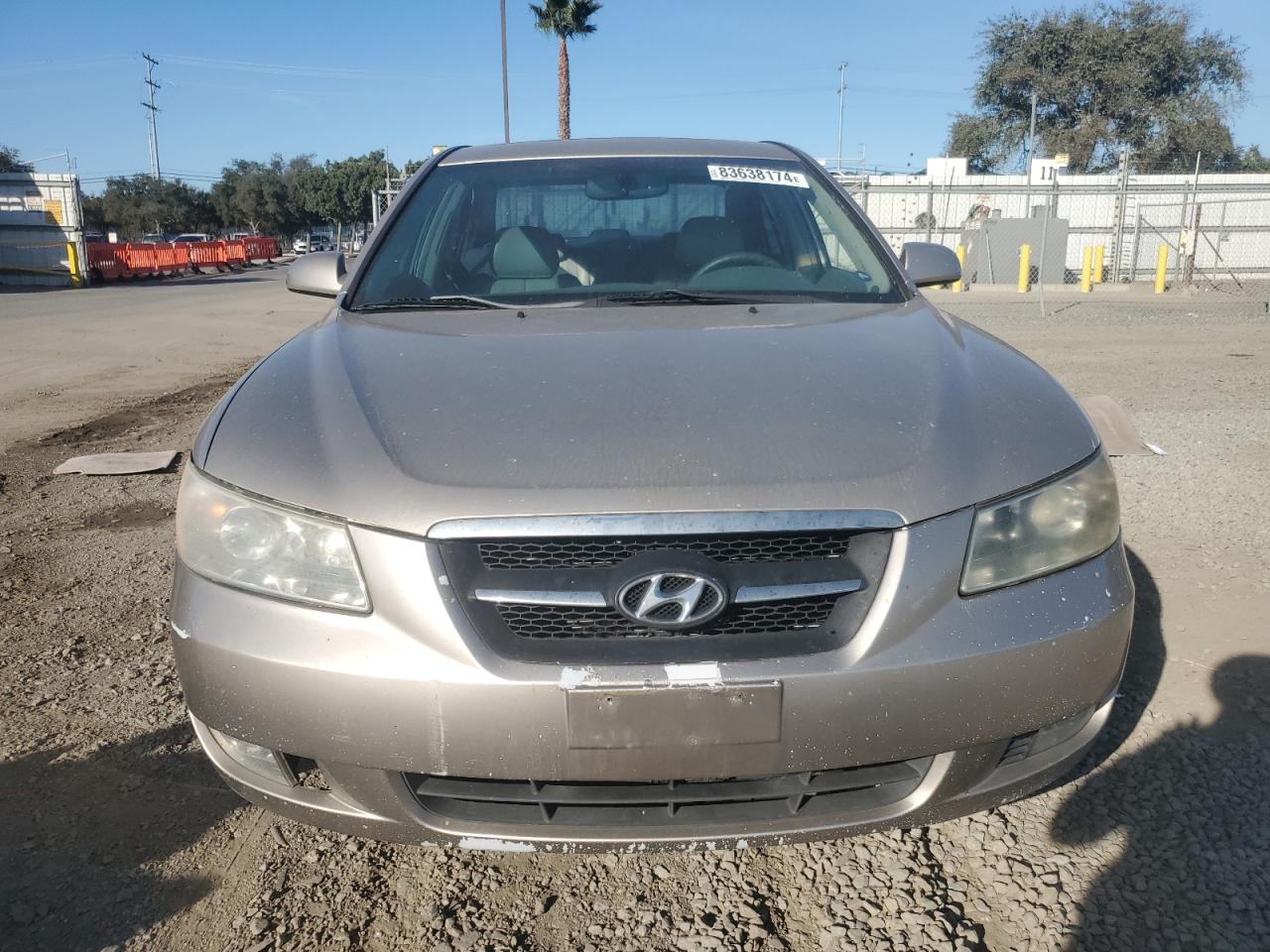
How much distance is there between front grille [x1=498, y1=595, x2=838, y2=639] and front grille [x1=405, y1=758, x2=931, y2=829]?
0.83 ft

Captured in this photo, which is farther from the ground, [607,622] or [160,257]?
[160,257]

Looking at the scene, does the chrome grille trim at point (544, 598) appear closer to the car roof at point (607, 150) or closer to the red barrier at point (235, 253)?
the car roof at point (607, 150)

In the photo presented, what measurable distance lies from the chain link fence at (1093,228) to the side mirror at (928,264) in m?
16.7

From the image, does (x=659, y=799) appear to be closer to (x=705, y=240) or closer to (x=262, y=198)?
(x=705, y=240)

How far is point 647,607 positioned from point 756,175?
Answer: 2048mm

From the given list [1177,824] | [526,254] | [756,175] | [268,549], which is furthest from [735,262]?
[1177,824]

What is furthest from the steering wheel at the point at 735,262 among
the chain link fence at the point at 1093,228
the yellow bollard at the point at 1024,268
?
the yellow bollard at the point at 1024,268

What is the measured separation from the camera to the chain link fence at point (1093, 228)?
2039cm

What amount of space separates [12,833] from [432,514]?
1353mm

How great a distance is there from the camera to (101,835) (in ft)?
7.16

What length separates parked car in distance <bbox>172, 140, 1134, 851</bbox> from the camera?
5.29ft

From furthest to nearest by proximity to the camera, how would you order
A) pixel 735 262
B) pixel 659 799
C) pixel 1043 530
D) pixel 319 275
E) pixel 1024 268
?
pixel 1024 268 < pixel 319 275 < pixel 735 262 < pixel 1043 530 < pixel 659 799

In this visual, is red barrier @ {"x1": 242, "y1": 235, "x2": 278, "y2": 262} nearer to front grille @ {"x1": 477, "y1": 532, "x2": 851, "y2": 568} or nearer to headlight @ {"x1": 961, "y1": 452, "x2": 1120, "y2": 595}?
front grille @ {"x1": 477, "y1": 532, "x2": 851, "y2": 568}

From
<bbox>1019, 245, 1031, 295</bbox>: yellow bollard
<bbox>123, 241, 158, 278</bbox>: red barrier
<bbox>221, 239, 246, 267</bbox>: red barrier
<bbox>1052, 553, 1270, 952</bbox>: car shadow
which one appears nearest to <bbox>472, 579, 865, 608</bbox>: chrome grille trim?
<bbox>1052, 553, 1270, 952</bbox>: car shadow
